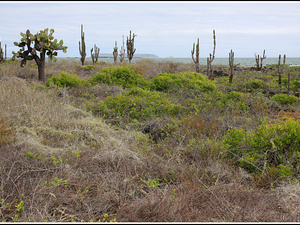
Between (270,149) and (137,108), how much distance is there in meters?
4.29

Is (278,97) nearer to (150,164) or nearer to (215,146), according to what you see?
(215,146)

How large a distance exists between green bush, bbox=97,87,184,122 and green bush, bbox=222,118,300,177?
3151 millimetres

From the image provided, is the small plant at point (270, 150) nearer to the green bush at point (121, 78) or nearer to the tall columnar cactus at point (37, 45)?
the green bush at point (121, 78)

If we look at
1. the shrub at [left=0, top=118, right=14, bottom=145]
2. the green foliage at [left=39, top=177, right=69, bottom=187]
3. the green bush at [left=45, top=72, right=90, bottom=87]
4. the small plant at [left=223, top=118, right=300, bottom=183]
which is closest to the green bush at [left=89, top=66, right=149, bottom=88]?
the green bush at [left=45, top=72, right=90, bottom=87]

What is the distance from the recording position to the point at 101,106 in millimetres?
8250

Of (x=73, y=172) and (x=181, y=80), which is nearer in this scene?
(x=73, y=172)

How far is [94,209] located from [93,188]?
1.39 feet

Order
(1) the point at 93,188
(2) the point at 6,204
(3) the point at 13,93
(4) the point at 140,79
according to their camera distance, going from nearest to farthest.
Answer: (2) the point at 6,204, (1) the point at 93,188, (3) the point at 13,93, (4) the point at 140,79

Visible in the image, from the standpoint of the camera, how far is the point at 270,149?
4.68 m

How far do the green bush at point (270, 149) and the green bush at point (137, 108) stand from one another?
3151mm

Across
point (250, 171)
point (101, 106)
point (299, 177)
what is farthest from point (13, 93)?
point (299, 177)

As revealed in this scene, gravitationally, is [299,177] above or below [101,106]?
below

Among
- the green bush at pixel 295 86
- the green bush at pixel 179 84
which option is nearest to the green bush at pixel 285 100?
the green bush at pixel 179 84

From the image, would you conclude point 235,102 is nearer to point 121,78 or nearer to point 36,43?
point 121,78
